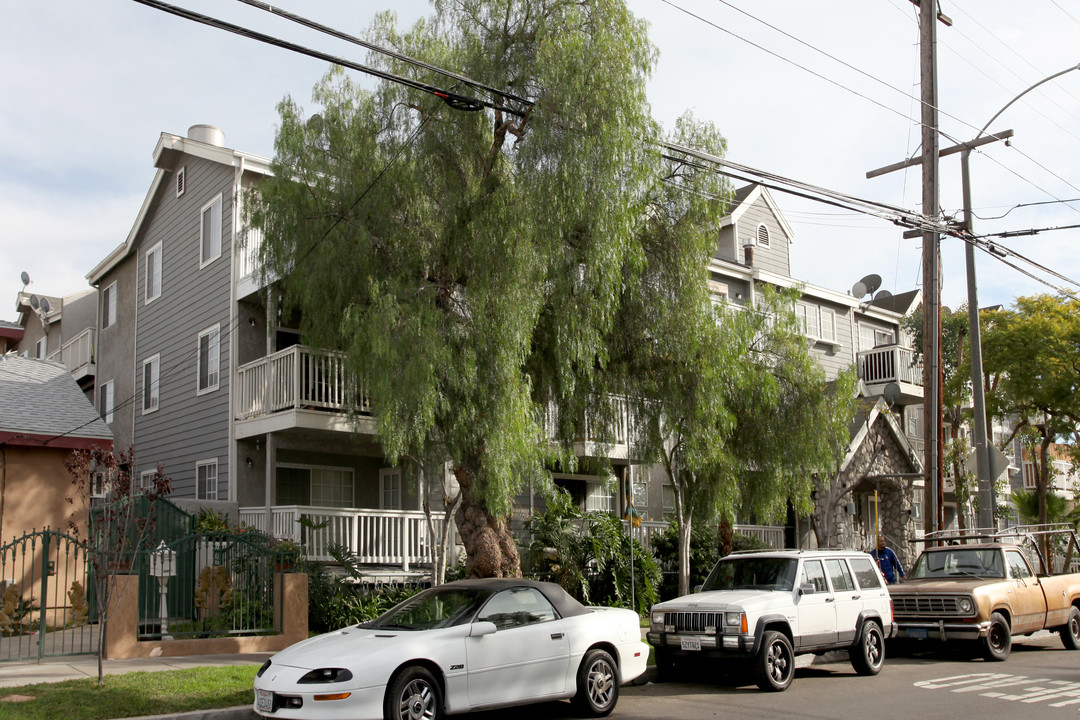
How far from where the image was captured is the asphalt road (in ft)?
31.6

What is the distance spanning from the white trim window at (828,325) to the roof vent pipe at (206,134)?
741 inches

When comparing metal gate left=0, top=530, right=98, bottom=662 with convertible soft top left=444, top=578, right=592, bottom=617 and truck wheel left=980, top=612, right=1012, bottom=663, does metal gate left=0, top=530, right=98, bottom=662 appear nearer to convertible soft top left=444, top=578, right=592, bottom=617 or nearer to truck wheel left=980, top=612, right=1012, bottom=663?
convertible soft top left=444, top=578, right=592, bottom=617

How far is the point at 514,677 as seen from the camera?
9.22 meters

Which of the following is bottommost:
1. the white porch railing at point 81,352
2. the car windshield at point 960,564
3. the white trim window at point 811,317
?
the car windshield at point 960,564

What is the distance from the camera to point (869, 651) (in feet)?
41.2

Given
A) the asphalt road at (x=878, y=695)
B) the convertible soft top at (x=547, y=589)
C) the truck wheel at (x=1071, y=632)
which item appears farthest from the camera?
the truck wheel at (x=1071, y=632)

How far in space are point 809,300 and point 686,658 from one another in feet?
67.0

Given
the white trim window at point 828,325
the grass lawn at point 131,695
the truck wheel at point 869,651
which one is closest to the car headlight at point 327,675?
the grass lawn at point 131,695

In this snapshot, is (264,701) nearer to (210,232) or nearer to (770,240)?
(210,232)

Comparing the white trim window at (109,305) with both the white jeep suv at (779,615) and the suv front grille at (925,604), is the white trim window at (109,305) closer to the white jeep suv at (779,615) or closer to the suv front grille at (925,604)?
the white jeep suv at (779,615)

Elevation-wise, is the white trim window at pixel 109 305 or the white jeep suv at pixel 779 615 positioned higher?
the white trim window at pixel 109 305

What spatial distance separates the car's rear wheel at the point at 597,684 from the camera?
9.68 meters

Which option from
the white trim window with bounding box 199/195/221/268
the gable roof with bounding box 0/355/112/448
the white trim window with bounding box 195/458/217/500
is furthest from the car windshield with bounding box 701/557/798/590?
the white trim window with bounding box 199/195/221/268

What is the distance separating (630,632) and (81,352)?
79.9 ft
